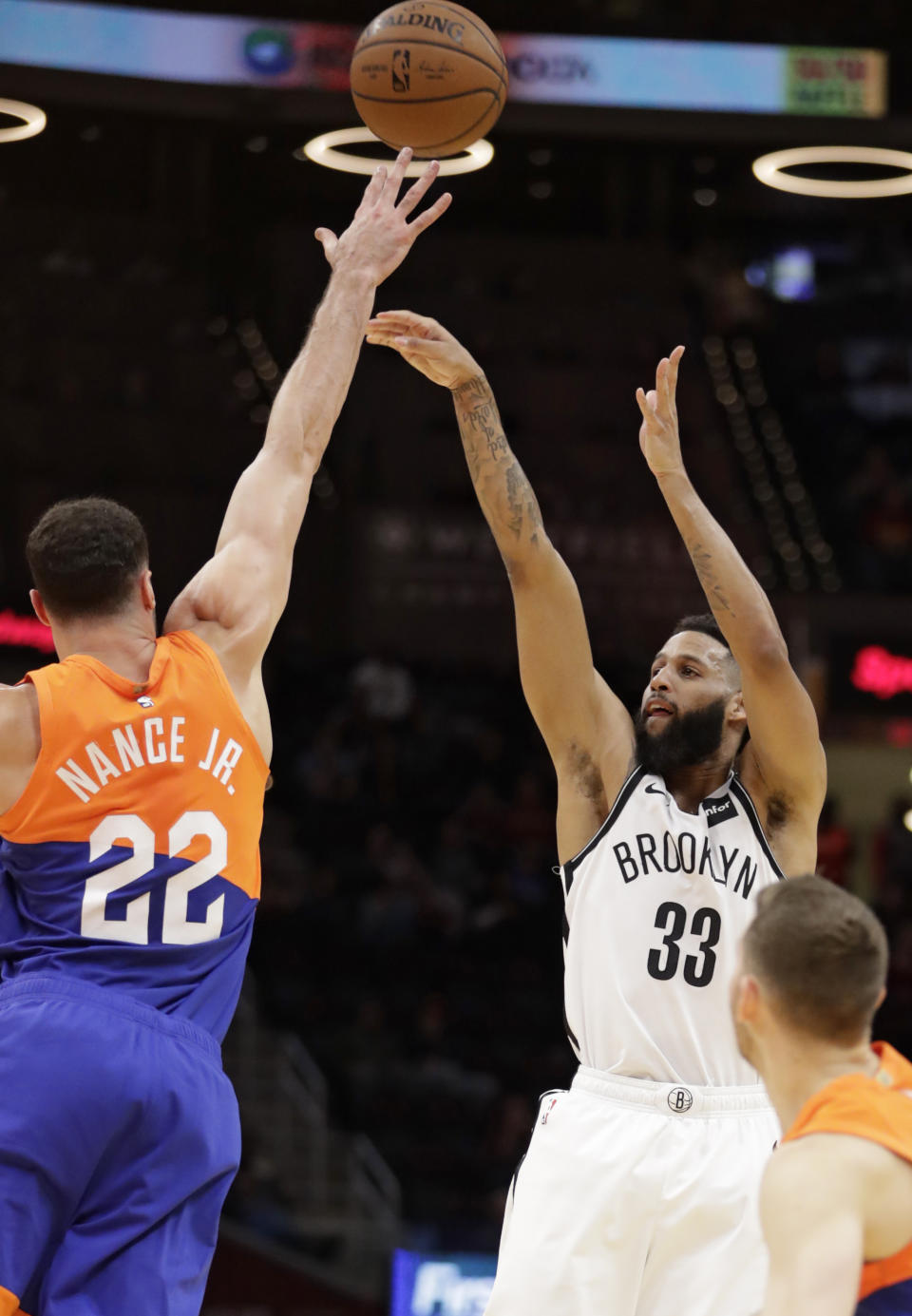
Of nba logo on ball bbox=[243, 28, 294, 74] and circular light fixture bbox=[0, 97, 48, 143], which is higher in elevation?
nba logo on ball bbox=[243, 28, 294, 74]

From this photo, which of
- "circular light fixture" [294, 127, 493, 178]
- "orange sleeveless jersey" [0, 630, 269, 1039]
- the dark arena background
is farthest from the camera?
the dark arena background

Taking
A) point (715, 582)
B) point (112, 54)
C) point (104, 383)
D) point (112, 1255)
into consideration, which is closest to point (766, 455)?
point (104, 383)

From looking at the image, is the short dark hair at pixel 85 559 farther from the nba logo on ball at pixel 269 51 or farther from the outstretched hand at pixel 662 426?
the nba logo on ball at pixel 269 51

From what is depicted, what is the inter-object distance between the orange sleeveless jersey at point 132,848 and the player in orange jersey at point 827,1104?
1245mm

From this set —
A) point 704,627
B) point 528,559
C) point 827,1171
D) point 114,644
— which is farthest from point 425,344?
point 827,1171

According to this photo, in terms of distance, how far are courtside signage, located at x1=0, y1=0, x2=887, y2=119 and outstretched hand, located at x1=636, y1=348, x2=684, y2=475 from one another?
5278 millimetres

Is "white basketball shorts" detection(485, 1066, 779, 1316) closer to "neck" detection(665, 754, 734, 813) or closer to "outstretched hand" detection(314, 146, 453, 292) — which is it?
"neck" detection(665, 754, 734, 813)

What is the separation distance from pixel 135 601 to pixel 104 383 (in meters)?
16.8

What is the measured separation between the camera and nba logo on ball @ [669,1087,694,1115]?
4348 mm

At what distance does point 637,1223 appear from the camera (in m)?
4.16

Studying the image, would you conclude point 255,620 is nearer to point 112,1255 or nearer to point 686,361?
point 112,1255

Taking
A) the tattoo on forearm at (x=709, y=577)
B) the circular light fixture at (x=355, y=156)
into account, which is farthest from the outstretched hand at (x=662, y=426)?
the circular light fixture at (x=355, y=156)

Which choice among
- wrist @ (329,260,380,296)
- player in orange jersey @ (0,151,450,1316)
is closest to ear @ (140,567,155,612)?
player in orange jersey @ (0,151,450,1316)

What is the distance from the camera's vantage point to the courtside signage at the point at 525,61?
9.47 metres
